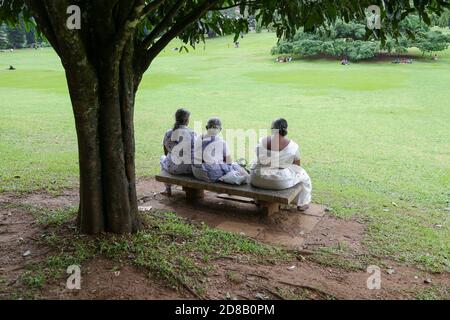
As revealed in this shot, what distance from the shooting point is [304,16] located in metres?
4.57

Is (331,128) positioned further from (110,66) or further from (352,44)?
(352,44)

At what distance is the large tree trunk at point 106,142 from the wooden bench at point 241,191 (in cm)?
159

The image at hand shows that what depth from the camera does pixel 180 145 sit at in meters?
6.75

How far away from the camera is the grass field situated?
23.8 ft

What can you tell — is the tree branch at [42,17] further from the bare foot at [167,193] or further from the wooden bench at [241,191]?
the bare foot at [167,193]

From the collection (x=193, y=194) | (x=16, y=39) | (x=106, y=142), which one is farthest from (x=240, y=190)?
(x=16, y=39)

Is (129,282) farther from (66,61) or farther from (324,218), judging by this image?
(324,218)

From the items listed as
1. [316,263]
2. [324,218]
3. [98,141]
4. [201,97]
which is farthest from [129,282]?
[201,97]

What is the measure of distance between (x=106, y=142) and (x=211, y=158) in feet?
6.91

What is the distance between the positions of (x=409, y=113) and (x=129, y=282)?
1486 cm

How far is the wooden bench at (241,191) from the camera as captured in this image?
6027 millimetres

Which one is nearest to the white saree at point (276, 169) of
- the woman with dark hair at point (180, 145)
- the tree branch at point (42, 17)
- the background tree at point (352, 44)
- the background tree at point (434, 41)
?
the woman with dark hair at point (180, 145)

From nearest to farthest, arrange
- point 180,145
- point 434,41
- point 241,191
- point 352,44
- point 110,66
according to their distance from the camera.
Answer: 1. point 110,66
2. point 241,191
3. point 180,145
4. point 434,41
5. point 352,44

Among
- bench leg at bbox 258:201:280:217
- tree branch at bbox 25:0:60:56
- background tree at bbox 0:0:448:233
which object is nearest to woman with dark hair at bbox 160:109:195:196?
bench leg at bbox 258:201:280:217
